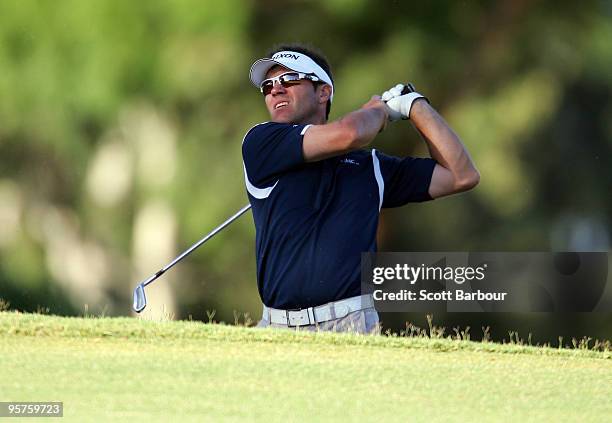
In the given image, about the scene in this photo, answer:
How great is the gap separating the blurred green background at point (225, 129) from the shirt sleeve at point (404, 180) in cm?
719

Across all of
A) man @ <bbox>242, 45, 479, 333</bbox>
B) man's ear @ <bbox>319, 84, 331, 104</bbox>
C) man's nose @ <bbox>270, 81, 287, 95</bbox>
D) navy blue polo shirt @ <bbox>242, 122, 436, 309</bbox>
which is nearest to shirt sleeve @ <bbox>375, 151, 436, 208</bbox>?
man @ <bbox>242, 45, 479, 333</bbox>

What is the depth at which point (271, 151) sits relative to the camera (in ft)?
11.9

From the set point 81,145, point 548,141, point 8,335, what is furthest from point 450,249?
point 8,335

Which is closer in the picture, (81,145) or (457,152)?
(457,152)

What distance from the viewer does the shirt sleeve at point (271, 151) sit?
359cm

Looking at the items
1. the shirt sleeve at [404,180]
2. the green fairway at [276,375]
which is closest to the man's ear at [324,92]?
the shirt sleeve at [404,180]

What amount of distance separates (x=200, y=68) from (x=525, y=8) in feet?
11.3

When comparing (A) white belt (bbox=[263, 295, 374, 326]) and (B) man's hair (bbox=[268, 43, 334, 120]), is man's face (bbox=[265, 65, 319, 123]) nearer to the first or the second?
(B) man's hair (bbox=[268, 43, 334, 120])

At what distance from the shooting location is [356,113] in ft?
11.8

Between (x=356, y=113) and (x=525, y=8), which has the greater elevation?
(x=525, y=8)

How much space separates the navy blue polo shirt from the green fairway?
0.21m

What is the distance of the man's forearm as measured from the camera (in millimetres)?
3814

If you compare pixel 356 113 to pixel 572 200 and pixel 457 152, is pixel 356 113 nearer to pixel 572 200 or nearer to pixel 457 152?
pixel 457 152

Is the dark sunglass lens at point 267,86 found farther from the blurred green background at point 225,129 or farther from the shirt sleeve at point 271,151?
the blurred green background at point 225,129
